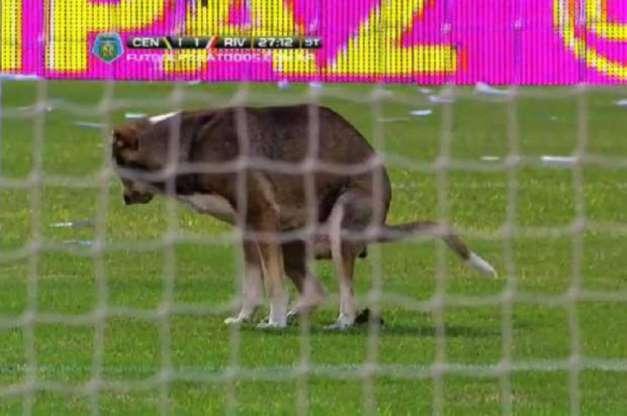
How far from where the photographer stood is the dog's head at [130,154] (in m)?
13.5

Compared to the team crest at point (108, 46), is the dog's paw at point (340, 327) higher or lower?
lower

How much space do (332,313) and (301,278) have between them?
1.62 ft

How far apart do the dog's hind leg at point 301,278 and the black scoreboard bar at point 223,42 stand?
193 inches

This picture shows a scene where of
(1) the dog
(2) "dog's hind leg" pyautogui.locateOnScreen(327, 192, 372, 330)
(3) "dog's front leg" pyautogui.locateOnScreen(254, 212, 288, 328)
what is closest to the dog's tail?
(1) the dog

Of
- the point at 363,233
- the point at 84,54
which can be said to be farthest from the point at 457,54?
the point at 363,233

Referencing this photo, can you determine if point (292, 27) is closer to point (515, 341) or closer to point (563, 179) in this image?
point (563, 179)

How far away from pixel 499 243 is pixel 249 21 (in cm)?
256

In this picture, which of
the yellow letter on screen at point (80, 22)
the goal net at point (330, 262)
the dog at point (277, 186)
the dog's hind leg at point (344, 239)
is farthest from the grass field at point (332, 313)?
the yellow letter on screen at point (80, 22)

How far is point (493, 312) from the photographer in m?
14.4

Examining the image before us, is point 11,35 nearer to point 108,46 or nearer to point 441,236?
point 108,46

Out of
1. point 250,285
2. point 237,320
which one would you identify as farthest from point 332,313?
point 237,320

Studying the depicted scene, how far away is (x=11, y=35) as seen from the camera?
18.1 metres

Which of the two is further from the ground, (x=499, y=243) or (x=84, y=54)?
(x=84, y=54)

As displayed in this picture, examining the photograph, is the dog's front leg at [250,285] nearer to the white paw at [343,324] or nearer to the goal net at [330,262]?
the goal net at [330,262]
